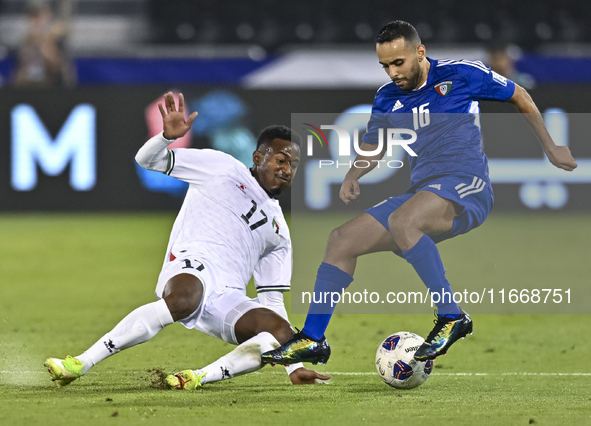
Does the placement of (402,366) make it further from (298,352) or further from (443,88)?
(443,88)

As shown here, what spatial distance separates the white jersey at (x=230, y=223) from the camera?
5.20m

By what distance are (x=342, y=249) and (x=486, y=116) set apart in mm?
2475

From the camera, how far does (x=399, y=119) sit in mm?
5223

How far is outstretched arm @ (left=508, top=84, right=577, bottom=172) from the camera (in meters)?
5.14

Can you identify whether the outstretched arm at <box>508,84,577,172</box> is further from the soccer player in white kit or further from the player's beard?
the soccer player in white kit

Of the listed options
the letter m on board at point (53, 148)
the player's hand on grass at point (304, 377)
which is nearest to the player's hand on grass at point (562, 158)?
the player's hand on grass at point (304, 377)

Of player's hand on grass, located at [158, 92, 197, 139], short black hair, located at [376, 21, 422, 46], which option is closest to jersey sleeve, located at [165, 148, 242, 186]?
player's hand on grass, located at [158, 92, 197, 139]

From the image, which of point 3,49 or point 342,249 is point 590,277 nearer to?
point 342,249

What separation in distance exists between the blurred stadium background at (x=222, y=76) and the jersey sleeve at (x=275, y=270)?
142cm

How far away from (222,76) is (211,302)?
37.6 feet

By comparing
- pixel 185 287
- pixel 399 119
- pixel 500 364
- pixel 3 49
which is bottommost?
pixel 500 364

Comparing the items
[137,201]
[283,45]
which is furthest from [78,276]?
[283,45]

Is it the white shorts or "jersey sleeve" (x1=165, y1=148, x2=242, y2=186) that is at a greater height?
"jersey sleeve" (x1=165, y1=148, x2=242, y2=186)

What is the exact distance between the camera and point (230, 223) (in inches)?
207
